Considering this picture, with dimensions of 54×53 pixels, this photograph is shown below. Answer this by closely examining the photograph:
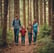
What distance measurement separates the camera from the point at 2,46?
13.3 meters

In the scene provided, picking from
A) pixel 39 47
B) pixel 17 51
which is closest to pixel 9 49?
pixel 17 51

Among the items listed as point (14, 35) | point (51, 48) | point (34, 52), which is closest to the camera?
point (51, 48)

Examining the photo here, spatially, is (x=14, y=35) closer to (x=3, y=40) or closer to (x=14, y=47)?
(x=3, y=40)

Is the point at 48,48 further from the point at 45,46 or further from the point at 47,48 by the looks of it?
the point at 45,46

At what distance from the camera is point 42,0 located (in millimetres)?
23984

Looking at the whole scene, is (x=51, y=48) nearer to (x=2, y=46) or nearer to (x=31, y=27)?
(x=2, y=46)

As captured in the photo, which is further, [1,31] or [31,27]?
[31,27]

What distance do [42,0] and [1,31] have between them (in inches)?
390

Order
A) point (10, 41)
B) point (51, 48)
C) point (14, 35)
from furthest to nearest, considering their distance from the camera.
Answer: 1. point (14, 35)
2. point (10, 41)
3. point (51, 48)

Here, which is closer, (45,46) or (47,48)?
(47,48)

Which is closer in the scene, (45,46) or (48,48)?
(48,48)

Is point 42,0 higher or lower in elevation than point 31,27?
higher

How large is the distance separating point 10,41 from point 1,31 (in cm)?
70

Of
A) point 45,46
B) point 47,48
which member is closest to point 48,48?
point 47,48
